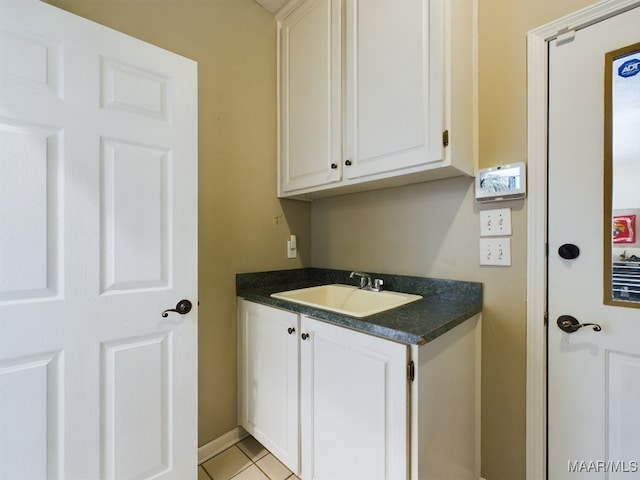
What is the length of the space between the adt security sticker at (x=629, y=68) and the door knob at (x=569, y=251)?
2.04 feet

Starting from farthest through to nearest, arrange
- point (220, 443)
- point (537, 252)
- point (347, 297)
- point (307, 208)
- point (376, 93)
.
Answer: point (307, 208) → point (347, 297) → point (220, 443) → point (376, 93) → point (537, 252)

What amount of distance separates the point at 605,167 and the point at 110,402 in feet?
6.76

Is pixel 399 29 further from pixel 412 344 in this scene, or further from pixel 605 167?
pixel 412 344

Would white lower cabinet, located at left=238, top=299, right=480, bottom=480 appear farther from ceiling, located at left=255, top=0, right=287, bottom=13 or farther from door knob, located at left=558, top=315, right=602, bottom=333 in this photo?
ceiling, located at left=255, top=0, right=287, bottom=13

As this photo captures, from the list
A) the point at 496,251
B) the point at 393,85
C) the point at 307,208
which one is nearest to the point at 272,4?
the point at 393,85

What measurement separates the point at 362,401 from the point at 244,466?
3.14ft

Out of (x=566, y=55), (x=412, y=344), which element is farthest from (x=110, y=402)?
(x=566, y=55)

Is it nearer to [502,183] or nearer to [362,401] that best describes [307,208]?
[502,183]

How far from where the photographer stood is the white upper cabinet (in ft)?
3.77

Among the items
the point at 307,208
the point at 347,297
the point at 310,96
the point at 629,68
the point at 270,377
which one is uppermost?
the point at 310,96

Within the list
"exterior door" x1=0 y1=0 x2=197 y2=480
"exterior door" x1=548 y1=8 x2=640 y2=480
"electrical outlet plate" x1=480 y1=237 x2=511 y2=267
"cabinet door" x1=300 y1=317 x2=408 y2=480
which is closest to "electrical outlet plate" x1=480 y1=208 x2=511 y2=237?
"electrical outlet plate" x1=480 y1=237 x2=511 y2=267

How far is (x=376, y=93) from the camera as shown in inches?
52.2

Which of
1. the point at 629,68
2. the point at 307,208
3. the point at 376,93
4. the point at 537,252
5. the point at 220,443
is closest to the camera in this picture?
the point at 629,68

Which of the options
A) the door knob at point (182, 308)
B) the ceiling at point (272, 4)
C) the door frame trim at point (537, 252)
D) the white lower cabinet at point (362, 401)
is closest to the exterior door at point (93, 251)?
the door knob at point (182, 308)
